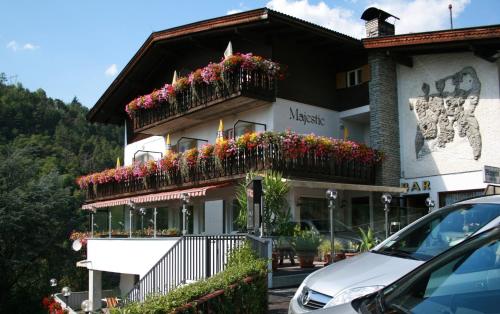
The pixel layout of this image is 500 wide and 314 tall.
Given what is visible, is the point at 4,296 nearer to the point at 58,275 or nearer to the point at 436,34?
the point at 58,275

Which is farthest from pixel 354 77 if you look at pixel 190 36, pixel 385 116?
pixel 190 36

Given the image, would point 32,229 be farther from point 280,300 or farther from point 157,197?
point 280,300

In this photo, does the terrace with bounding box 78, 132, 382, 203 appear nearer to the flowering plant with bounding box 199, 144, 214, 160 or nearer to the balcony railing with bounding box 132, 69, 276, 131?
the flowering plant with bounding box 199, 144, 214, 160

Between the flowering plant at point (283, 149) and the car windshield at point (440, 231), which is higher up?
the flowering plant at point (283, 149)

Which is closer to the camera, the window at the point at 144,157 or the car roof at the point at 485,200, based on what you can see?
the car roof at the point at 485,200

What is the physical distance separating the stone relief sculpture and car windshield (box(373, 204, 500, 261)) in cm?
1257

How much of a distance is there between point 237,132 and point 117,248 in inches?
252

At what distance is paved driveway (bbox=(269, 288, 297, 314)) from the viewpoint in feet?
29.0

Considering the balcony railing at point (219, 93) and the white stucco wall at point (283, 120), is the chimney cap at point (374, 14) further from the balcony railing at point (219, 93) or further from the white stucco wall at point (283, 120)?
the balcony railing at point (219, 93)

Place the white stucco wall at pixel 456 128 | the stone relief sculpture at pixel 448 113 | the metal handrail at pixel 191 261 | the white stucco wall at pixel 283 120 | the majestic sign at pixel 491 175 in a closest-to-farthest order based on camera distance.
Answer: the metal handrail at pixel 191 261 < the majestic sign at pixel 491 175 < the white stucco wall at pixel 456 128 < the stone relief sculpture at pixel 448 113 < the white stucco wall at pixel 283 120

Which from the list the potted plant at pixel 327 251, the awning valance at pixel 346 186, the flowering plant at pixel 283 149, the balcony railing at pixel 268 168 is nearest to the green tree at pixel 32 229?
the balcony railing at pixel 268 168

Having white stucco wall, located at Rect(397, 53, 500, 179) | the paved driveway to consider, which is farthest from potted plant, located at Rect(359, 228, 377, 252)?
white stucco wall, located at Rect(397, 53, 500, 179)

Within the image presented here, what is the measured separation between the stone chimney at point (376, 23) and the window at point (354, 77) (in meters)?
1.74

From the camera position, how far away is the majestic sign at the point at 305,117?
20047 mm
